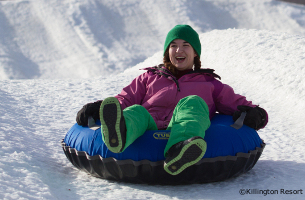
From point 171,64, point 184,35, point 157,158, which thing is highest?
point 184,35

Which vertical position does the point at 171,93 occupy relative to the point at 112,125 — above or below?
above

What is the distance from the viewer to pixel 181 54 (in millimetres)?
2338

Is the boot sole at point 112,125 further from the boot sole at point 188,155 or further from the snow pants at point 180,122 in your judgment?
the boot sole at point 188,155

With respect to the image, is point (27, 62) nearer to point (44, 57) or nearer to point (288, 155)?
point (44, 57)

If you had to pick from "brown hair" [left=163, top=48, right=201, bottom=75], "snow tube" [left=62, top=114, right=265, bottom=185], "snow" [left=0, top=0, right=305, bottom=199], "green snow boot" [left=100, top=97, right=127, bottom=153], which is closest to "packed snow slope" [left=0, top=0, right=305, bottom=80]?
"snow" [left=0, top=0, right=305, bottom=199]

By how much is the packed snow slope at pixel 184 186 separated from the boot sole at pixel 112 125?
0.28m

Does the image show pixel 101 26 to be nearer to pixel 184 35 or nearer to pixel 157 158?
pixel 184 35

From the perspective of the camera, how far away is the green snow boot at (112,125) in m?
1.54

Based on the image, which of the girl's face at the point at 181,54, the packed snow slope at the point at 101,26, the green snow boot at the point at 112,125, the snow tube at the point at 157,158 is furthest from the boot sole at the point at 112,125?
the packed snow slope at the point at 101,26

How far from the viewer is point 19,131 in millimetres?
2762

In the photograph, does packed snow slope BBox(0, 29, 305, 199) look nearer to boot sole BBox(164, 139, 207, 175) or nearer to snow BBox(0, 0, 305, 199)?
snow BBox(0, 0, 305, 199)

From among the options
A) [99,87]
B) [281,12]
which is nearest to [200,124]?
[99,87]

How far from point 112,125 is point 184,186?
0.57 m

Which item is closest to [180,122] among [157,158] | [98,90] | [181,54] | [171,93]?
[157,158]
